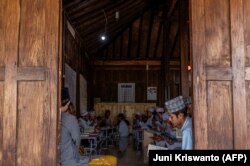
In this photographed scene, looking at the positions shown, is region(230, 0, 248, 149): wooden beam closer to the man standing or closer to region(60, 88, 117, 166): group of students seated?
the man standing

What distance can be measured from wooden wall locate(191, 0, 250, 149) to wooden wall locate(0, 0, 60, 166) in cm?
121

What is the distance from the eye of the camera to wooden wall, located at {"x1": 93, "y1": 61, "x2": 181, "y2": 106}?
17000 mm

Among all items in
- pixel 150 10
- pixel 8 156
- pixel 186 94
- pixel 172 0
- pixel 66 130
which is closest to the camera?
pixel 8 156

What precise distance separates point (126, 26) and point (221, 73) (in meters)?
12.7

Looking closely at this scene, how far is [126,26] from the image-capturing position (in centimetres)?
1546

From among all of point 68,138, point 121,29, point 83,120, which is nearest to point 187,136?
point 68,138

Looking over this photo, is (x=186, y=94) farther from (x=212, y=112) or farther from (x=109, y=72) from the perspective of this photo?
(x=109, y=72)

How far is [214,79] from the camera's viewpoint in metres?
3.00

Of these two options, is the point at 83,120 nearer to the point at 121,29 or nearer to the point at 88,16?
the point at 88,16

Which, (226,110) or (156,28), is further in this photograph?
(156,28)

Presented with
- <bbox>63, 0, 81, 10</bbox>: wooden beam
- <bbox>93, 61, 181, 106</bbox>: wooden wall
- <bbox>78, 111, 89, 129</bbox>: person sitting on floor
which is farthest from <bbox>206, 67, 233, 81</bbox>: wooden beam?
<bbox>93, 61, 181, 106</bbox>: wooden wall

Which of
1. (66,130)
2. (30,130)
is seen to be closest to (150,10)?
(66,130)

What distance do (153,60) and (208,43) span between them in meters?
14.2

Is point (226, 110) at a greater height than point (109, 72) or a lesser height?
lesser
